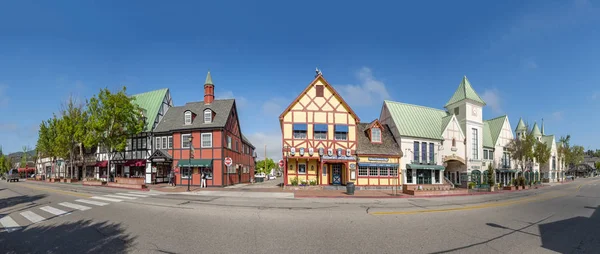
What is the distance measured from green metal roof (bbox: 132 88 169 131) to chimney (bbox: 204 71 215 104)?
6.27 metres

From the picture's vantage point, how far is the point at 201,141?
30391 millimetres

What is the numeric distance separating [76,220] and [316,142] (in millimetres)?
20405

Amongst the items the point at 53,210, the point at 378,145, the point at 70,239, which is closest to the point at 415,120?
the point at 378,145

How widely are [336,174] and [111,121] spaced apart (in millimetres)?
26557

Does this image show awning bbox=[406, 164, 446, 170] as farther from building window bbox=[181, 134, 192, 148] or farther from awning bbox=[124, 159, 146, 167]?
awning bbox=[124, 159, 146, 167]

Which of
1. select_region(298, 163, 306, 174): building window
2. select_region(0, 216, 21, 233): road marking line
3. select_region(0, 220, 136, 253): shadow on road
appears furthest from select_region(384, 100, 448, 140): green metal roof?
select_region(0, 216, 21, 233): road marking line

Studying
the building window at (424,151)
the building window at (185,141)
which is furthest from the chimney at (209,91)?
the building window at (424,151)

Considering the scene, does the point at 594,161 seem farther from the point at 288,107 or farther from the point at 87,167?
the point at 87,167

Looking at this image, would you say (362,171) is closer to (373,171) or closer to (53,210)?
(373,171)

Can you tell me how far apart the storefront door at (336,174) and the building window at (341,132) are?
3.05m

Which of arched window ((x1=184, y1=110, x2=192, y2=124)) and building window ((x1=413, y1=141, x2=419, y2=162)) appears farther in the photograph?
arched window ((x1=184, y1=110, x2=192, y2=124))

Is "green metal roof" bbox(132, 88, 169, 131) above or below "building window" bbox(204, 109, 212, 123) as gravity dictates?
above

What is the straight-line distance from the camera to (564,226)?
10453 millimetres

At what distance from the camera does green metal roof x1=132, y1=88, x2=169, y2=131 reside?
33.6m
